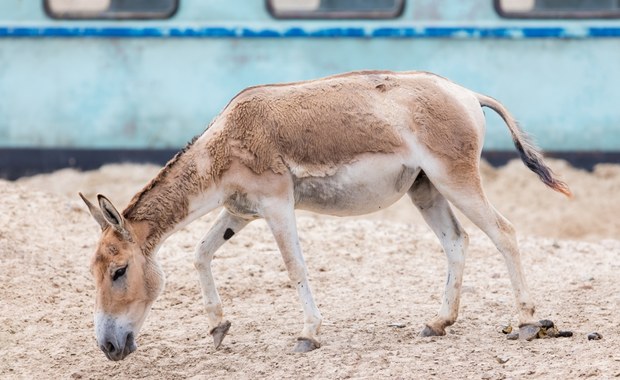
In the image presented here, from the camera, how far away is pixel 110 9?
39.4 ft

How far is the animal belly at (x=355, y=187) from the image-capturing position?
634cm

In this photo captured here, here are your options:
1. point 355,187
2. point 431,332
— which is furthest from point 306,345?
point 355,187

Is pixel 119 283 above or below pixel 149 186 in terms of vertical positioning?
below

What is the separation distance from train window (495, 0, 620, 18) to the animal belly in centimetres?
546

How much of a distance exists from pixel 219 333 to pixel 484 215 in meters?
1.58

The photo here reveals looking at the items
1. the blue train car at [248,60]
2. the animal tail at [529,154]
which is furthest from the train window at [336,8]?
the animal tail at [529,154]

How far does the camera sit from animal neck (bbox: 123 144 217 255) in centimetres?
626

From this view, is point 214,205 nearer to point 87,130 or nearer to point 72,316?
point 72,316

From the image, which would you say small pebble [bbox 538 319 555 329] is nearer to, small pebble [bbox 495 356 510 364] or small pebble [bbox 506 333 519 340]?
small pebble [bbox 506 333 519 340]

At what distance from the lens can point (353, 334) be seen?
263 inches

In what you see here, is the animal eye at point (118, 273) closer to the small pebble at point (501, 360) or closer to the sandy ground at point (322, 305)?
the sandy ground at point (322, 305)

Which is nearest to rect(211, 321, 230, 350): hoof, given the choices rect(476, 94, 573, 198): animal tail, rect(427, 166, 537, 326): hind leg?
rect(427, 166, 537, 326): hind leg

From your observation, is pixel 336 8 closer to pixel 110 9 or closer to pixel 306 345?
pixel 110 9

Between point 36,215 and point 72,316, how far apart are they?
205 cm
